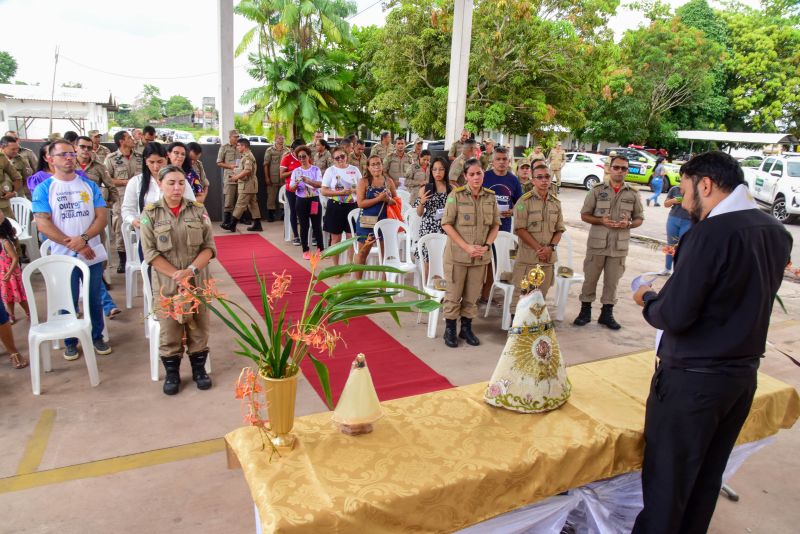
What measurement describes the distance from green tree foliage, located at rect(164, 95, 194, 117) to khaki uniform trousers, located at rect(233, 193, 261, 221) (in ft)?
248

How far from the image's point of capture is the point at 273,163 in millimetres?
9938

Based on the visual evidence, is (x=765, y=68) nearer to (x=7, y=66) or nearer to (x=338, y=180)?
(x=338, y=180)

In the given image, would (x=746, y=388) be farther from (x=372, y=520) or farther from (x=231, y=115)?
(x=231, y=115)

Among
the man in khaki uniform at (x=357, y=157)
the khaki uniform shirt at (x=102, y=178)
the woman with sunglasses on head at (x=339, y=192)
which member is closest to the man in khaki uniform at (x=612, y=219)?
the woman with sunglasses on head at (x=339, y=192)

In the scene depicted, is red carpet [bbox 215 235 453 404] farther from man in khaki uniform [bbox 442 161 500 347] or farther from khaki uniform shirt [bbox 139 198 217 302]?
khaki uniform shirt [bbox 139 198 217 302]

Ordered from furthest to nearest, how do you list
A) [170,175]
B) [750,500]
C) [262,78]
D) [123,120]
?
[123,120]
[262,78]
[170,175]
[750,500]

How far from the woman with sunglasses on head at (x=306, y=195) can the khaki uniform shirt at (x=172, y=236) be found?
3665 millimetres

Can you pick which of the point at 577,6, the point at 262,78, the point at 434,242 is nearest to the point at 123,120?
the point at 262,78

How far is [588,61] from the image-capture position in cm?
1580

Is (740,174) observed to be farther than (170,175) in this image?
No

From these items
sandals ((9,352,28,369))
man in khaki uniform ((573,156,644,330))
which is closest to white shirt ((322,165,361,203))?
man in khaki uniform ((573,156,644,330))

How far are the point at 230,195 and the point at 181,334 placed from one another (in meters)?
6.03

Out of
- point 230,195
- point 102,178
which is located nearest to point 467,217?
point 102,178

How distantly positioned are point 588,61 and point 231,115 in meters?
10.8
